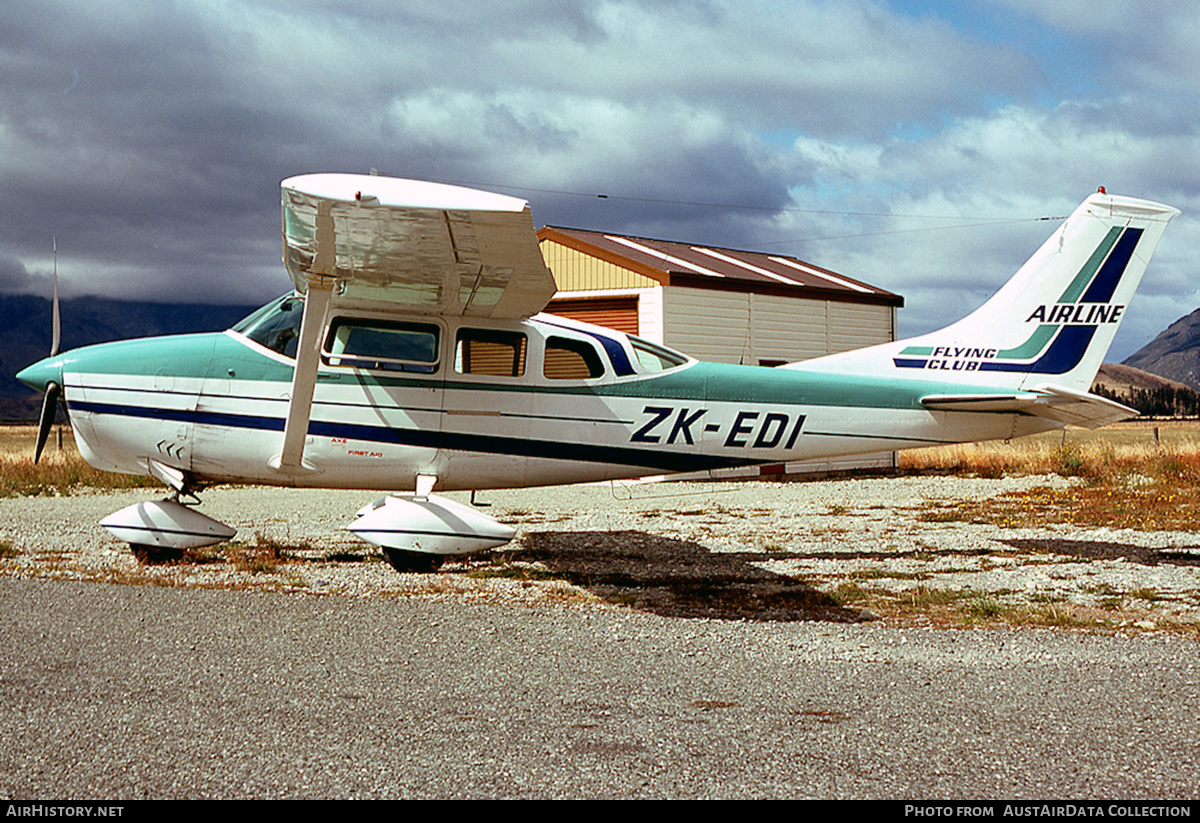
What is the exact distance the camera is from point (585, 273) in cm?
1930

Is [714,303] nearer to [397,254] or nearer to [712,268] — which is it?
[712,268]

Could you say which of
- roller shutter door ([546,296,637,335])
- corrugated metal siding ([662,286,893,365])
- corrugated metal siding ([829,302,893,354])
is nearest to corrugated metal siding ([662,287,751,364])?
corrugated metal siding ([662,286,893,365])

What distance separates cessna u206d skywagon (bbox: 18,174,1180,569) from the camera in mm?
8266

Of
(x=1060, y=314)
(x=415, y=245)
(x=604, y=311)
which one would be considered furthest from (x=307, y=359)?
(x=604, y=311)

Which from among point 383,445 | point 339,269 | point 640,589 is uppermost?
point 339,269

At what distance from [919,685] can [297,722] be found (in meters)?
2.88

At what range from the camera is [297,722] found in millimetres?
4207

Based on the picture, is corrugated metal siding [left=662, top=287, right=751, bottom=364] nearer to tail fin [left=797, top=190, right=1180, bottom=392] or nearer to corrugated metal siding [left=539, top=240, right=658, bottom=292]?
corrugated metal siding [left=539, top=240, right=658, bottom=292]

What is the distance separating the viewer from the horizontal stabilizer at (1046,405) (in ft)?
29.9

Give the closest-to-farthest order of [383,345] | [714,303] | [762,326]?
[383,345] < [714,303] < [762,326]

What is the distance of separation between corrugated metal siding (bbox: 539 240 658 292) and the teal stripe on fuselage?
30.8 ft

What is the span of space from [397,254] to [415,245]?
30 centimetres
